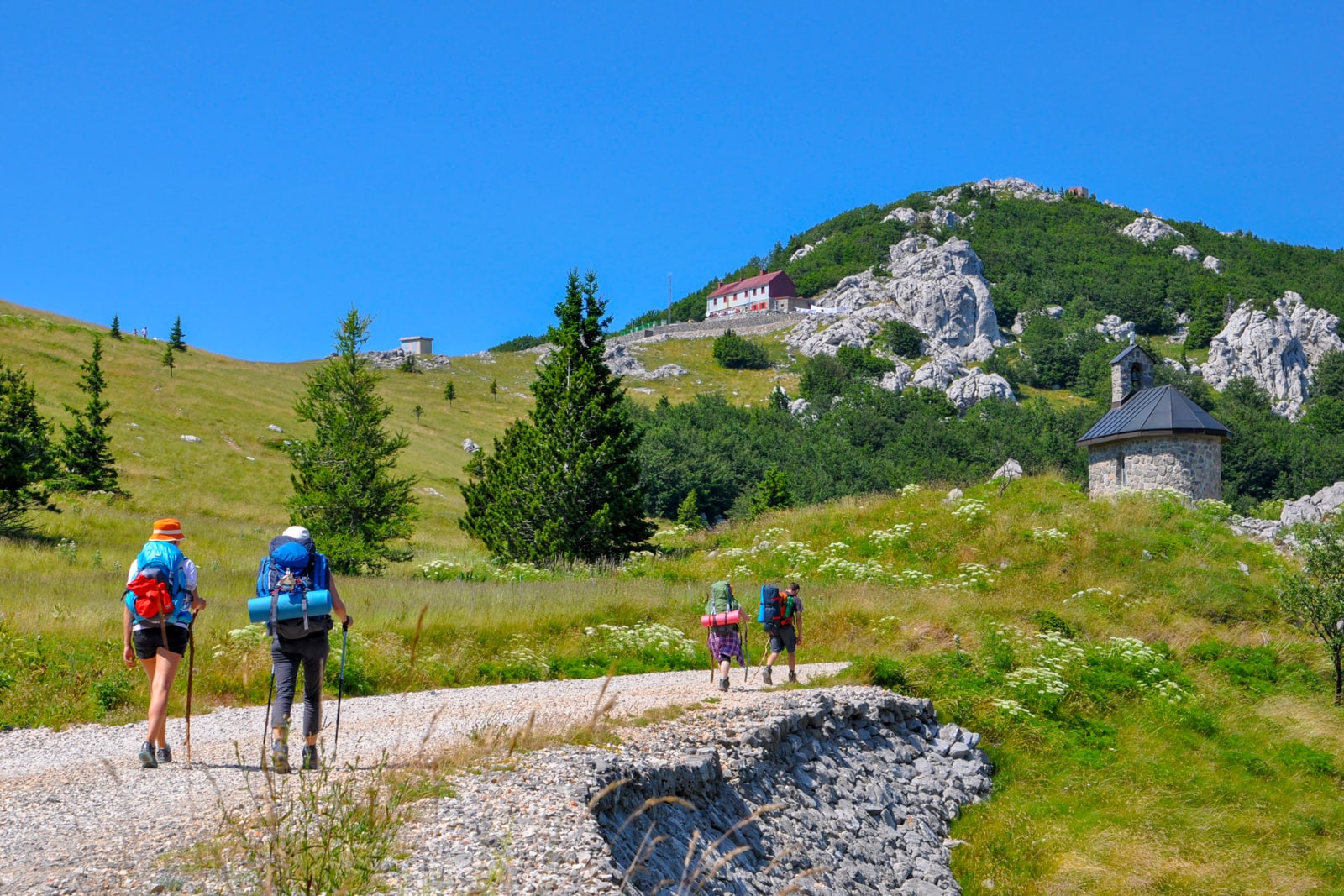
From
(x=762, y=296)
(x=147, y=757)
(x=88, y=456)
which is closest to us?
(x=147, y=757)

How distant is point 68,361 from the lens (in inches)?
2159

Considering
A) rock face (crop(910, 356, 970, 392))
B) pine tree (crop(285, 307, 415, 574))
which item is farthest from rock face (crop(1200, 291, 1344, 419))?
pine tree (crop(285, 307, 415, 574))

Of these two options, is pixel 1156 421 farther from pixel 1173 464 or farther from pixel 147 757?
pixel 147 757

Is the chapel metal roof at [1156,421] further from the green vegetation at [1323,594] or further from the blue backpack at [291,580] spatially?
the blue backpack at [291,580]

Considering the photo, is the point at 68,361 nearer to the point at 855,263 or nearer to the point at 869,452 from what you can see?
the point at 869,452

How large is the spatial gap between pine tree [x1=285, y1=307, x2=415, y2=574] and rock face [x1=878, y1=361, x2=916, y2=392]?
8026 cm

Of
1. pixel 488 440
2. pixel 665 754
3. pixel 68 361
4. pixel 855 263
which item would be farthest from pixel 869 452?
pixel 855 263

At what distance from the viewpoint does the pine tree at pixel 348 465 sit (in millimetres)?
24469

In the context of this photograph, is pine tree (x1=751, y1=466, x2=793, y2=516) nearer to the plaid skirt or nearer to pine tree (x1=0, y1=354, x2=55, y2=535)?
pine tree (x1=0, y1=354, x2=55, y2=535)

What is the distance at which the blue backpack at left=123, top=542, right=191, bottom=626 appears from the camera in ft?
25.2

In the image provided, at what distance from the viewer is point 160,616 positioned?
773cm

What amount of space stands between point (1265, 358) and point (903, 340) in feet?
132

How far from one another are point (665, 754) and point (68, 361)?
58.4 m

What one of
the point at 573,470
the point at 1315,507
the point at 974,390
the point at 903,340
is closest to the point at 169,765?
the point at 573,470
